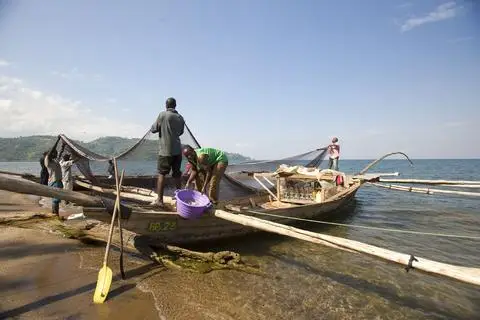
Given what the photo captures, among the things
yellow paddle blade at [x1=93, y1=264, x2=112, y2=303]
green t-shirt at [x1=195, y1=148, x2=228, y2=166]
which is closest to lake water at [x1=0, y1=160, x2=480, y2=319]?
yellow paddle blade at [x1=93, y1=264, x2=112, y2=303]

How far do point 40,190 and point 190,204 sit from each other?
7.61 feet

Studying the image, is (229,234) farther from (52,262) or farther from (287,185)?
(287,185)

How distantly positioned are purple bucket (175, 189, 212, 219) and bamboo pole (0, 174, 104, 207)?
1274mm

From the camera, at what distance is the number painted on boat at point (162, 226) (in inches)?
216

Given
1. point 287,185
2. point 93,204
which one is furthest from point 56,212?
point 287,185

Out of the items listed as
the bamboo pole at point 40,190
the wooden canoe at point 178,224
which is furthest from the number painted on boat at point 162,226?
the bamboo pole at point 40,190

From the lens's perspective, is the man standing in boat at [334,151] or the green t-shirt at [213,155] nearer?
the green t-shirt at [213,155]

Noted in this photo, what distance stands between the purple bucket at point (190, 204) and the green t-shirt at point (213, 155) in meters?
0.96

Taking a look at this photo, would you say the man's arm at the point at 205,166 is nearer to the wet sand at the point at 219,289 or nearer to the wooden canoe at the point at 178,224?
the wooden canoe at the point at 178,224

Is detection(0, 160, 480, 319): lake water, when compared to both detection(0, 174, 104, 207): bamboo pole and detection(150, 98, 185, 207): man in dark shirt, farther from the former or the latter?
detection(150, 98, 185, 207): man in dark shirt

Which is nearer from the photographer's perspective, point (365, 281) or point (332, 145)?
point (365, 281)

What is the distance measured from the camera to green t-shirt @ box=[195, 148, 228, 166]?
6.60m

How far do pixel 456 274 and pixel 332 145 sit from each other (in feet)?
38.8

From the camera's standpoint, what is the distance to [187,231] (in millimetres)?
6055
